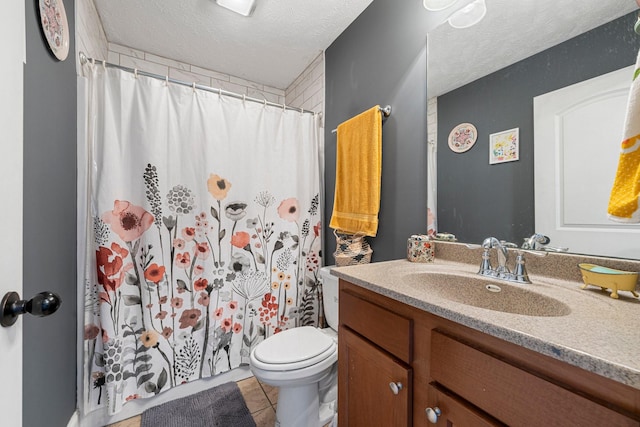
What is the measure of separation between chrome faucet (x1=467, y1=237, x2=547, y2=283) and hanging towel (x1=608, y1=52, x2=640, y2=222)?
0.84 ft

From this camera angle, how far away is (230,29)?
1693 millimetres

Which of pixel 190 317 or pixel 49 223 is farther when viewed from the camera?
pixel 190 317

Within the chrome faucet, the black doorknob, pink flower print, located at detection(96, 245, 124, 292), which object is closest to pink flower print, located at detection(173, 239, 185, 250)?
pink flower print, located at detection(96, 245, 124, 292)

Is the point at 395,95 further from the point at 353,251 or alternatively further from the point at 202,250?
the point at 202,250

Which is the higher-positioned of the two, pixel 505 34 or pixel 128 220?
pixel 505 34

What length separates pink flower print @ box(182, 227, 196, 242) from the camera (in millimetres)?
1489

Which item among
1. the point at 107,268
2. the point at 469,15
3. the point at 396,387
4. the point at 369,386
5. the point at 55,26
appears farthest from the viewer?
the point at 107,268

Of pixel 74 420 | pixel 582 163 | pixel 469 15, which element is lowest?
pixel 74 420

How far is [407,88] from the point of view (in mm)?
1298

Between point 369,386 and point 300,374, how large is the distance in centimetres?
43

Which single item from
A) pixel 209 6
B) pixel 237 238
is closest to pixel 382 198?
pixel 237 238

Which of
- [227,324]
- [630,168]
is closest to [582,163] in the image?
[630,168]

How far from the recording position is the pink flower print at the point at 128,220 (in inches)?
52.0

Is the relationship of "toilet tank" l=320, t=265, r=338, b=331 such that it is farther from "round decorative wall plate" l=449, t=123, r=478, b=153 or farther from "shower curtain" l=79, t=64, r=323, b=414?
"round decorative wall plate" l=449, t=123, r=478, b=153
